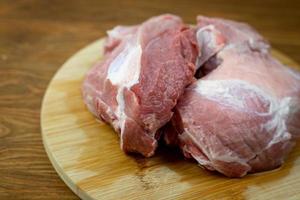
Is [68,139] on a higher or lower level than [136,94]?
lower

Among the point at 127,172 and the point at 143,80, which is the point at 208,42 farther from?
the point at 127,172

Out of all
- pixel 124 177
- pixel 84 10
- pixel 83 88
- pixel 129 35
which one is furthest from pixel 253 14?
pixel 124 177

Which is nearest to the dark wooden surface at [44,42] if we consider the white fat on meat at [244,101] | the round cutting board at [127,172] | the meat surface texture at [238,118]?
the round cutting board at [127,172]

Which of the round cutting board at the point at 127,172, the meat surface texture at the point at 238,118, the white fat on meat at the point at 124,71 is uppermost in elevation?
the white fat on meat at the point at 124,71

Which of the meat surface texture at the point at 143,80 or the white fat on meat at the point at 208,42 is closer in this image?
the meat surface texture at the point at 143,80

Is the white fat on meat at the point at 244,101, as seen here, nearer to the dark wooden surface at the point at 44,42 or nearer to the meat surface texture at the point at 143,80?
the meat surface texture at the point at 143,80

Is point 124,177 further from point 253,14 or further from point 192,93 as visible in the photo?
point 253,14

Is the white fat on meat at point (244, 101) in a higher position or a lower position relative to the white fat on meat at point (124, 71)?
lower
